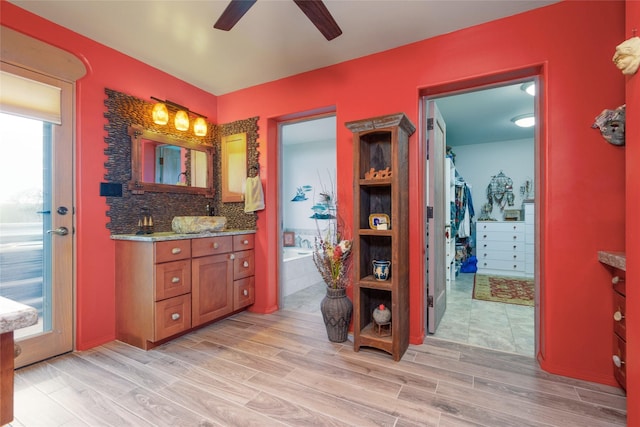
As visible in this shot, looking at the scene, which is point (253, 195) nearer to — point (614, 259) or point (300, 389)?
point (300, 389)

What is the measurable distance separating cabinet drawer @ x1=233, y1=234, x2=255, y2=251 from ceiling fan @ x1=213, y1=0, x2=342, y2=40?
1.87 m

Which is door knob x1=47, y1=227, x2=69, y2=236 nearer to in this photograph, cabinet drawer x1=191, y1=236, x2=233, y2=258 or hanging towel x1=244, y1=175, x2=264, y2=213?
cabinet drawer x1=191, y1=236, x2=233, y2=258

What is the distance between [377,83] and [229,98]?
1.79 m

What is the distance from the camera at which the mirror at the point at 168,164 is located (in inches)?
104

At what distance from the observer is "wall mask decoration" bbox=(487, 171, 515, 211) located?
5309mm

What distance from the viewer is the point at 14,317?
1.86 feet

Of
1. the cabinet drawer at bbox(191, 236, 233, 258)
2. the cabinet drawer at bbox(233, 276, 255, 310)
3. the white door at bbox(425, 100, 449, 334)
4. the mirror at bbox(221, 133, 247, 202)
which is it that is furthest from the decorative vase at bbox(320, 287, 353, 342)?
the mirror at bbox(221, 133, 247, 202)

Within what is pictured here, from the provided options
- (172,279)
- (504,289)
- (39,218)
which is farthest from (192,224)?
(504,289)

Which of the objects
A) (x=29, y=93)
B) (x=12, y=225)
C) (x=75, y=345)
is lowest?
(x=75, y=345)

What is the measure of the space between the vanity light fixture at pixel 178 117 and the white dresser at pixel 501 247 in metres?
4.71

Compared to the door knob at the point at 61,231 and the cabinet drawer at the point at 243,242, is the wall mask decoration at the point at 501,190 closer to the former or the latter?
the cabinet drawer at the point at 243,242

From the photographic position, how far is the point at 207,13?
2041 mm

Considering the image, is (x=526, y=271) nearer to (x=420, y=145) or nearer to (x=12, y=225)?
(x=420, y=145)

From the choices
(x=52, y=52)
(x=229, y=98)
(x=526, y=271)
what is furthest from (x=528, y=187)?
(x=52, y=52)
